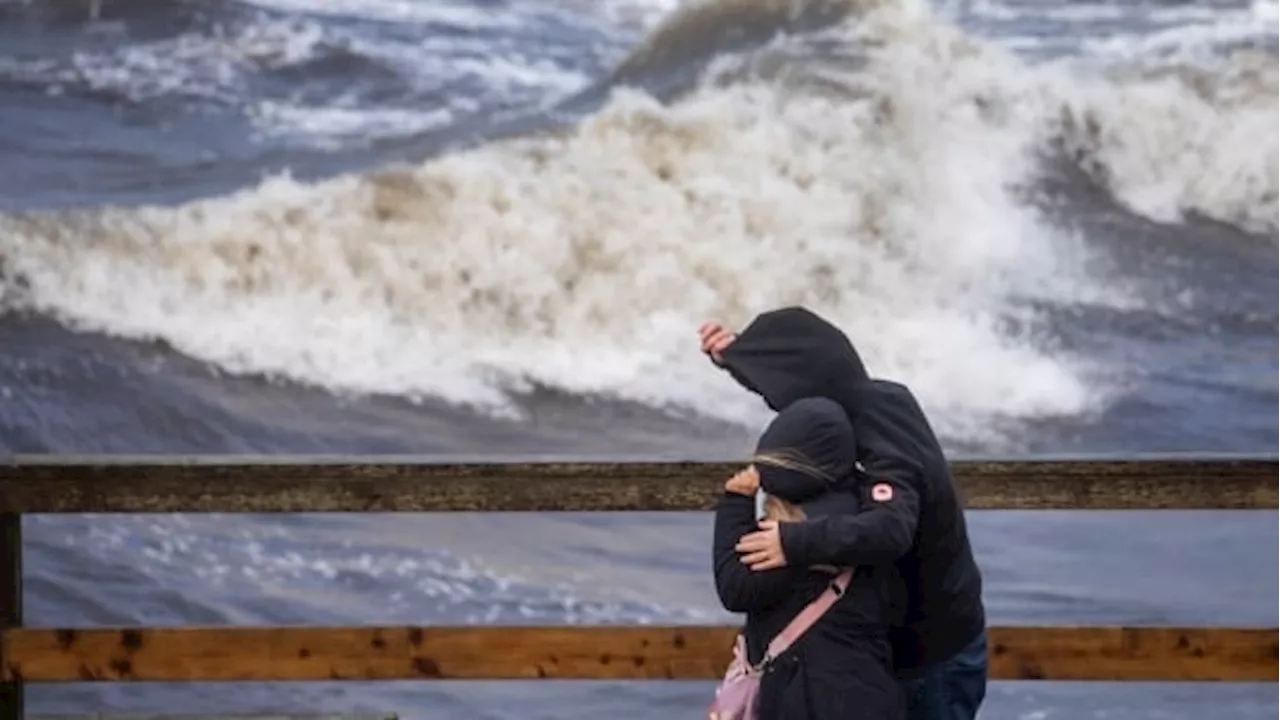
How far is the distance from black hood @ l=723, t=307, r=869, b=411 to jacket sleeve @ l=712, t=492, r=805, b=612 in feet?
0.46

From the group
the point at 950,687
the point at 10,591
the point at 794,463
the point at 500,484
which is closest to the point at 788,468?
the point at 794,463

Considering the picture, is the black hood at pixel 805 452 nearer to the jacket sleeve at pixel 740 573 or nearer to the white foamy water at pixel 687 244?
the jacket sleeve at pixel 740 573

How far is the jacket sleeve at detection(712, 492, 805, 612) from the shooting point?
2277mm

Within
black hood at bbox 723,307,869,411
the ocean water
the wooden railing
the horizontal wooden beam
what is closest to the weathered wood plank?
the wooden railing

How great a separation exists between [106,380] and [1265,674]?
2488 millimetres

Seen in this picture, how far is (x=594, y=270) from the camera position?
13.6 ft

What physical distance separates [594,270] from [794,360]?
183 cm

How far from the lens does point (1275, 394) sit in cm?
418

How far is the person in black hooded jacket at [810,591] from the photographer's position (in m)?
2.27

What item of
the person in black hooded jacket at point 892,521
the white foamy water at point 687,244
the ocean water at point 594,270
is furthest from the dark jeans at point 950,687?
the white foamy water at point 687,244

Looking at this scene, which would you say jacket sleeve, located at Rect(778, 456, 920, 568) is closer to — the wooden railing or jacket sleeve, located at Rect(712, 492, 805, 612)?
jacket sleeve, located at Rect(712, 492, 805, 612)

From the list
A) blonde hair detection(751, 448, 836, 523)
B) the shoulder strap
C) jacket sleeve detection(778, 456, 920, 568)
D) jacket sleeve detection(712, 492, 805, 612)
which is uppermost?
blonde hair detection(751, 448, 836, 523)

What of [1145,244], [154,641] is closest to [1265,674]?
[1145,244]

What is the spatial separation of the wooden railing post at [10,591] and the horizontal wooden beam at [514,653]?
1.8 inches
